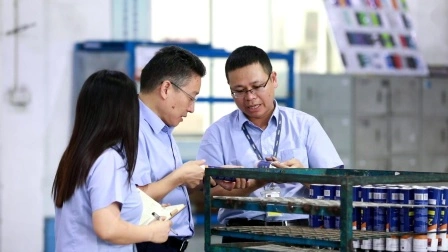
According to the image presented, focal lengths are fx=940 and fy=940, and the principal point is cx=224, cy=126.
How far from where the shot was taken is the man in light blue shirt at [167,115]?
11.2 ft

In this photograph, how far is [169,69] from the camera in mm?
3467

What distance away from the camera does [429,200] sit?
3107 mm

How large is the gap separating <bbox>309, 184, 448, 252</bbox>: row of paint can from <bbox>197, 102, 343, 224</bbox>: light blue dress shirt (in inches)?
27.4

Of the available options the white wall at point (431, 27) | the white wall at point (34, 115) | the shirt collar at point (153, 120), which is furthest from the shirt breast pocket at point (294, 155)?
the white wall at point (431, 27)

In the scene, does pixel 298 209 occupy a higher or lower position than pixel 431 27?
lower

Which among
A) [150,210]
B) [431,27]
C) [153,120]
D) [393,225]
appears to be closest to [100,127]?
[150,210]

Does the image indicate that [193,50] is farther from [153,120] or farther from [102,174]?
[102,174]

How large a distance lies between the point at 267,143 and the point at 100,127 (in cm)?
107

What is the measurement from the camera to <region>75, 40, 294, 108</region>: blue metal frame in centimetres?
775

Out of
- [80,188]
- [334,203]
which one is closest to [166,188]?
[80,188]

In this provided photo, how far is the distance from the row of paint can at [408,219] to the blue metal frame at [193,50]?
4830 mm

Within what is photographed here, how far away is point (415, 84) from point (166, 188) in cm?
686

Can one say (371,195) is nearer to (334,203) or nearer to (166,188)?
(334,203)

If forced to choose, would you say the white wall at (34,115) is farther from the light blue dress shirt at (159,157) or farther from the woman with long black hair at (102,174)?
the woman with long black hair at (102,174)
